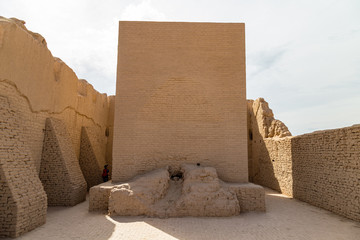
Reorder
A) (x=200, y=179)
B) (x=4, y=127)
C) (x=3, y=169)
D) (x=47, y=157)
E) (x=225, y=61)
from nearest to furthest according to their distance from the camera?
(x=3, y=169) < (x=4, y=127) < (x=200, y=179) < (x=47, y=157) < (x=225, y=61)

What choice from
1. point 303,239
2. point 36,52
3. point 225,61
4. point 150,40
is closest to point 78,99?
point 36,52

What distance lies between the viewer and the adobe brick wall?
8926 millimetres

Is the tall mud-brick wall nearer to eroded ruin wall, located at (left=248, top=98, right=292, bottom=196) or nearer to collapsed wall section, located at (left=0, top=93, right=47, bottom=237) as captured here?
collapsed wall section, located at (left=0, top=93, right=47, bottom=237)

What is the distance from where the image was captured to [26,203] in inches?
218

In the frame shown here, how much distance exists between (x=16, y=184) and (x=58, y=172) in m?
2.91

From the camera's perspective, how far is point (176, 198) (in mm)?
7586

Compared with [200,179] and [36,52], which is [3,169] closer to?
[36,52]

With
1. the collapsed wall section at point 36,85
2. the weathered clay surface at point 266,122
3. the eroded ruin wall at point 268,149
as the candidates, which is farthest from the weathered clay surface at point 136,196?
the weathered clay surface at point 266,122

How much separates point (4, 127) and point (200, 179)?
5.80 metres

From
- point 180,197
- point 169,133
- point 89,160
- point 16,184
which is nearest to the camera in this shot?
point 16,184

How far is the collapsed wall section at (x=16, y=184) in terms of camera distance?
5207 mm

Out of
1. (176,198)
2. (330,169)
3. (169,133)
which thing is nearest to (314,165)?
(330,169)

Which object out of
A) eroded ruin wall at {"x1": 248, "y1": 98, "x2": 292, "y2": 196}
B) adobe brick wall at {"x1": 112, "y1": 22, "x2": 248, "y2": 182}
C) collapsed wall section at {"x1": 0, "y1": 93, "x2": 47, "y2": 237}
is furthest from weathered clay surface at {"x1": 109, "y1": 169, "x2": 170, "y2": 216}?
eroded ruin wall at {"x1": 248, "y1": 98, "x2": 292, "y2": 196}

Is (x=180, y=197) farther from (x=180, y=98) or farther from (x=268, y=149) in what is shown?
(x=268, y=149)
